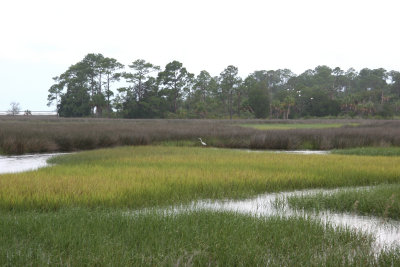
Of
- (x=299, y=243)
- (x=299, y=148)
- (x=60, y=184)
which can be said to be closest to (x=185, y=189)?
(x=60, y=184)

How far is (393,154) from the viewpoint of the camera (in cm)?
1747

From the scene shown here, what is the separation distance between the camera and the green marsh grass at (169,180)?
7383 millimetres

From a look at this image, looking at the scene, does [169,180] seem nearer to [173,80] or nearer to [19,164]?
[19,164]

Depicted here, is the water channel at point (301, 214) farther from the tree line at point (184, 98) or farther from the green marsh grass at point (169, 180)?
the tree line at point (184, 98)

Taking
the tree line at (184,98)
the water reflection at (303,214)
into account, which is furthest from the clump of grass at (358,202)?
the tree line at (184,98)

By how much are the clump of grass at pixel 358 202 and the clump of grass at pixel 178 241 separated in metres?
1.82

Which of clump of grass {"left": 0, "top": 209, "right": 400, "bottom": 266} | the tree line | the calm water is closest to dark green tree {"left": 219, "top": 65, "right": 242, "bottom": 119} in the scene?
the tree line

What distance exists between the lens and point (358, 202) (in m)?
7.37

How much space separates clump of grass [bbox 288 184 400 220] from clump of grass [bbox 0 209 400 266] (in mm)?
1819

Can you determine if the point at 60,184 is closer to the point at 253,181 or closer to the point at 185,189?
the point at 185,189

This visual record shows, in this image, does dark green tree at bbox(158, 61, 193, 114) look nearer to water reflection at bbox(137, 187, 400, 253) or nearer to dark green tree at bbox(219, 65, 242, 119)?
dark green tree at bbox(219, 65, 242, 119)

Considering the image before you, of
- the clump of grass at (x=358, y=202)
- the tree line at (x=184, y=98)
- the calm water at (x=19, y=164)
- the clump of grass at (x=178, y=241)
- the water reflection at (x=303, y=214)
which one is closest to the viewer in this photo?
the clump of grass at (x=178, y=241)

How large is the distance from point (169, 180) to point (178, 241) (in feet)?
14.1

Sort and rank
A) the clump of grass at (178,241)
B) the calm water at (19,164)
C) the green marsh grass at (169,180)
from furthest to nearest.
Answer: the calm water at (19,164)
the green marsh grass at (169,180)
the clump of grass at (178,241)
